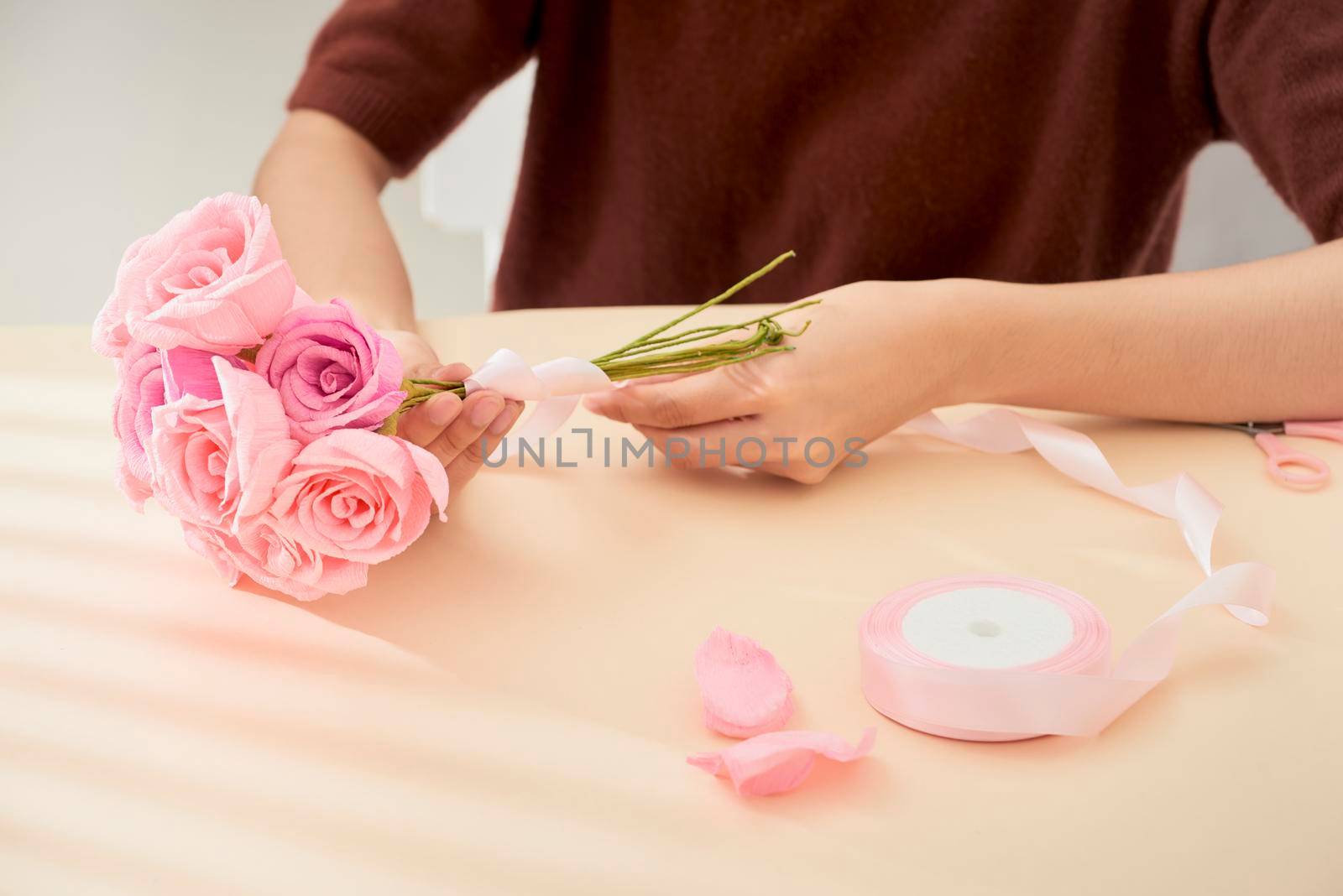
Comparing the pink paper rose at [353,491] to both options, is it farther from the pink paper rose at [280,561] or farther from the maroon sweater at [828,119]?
the maroon sweater at [828,119]

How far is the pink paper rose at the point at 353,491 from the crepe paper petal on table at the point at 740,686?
0.13 metres

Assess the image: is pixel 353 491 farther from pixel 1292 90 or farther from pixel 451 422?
pixel 1292 90

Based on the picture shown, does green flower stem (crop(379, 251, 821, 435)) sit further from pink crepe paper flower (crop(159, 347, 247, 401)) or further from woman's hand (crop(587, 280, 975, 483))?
pink crepe paper flower (crop(159, 347, 247, 401))

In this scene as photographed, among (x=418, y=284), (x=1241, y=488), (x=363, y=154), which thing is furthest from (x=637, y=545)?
(x=418, y=284)

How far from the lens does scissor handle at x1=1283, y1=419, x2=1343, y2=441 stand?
0.72 meters

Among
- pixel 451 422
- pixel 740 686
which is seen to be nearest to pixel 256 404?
pixel 451 422

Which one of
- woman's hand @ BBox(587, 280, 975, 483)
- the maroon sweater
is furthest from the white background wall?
woman's hand @ BBox(587, 280, 975, 483)

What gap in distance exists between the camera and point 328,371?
492 mm

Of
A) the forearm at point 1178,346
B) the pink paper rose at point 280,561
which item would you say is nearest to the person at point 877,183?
the forearm at point 1178,346

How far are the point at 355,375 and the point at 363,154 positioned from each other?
0.56 meters

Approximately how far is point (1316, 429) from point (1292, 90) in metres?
0.26

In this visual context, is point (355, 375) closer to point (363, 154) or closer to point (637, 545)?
point (637, 545)

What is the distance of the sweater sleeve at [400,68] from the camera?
3.27 ft

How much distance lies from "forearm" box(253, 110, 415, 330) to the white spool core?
436mm
